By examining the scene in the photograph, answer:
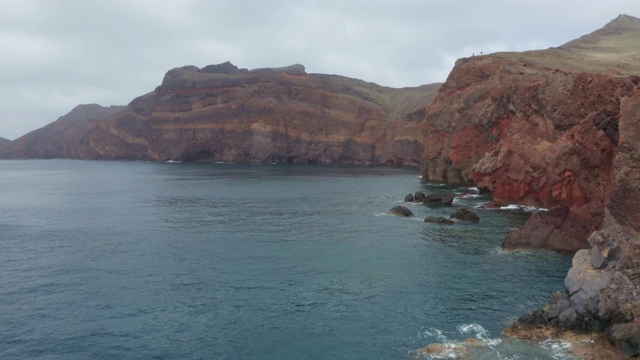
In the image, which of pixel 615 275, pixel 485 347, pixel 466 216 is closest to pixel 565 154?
pixel 466 216

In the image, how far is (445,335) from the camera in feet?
96.4

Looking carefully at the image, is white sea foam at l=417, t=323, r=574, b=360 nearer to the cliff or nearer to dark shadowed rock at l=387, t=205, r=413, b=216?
the cliff

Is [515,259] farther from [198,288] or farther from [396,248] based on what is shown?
[198,288]

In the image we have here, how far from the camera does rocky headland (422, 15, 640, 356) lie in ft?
102

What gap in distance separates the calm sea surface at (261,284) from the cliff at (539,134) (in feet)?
16.6

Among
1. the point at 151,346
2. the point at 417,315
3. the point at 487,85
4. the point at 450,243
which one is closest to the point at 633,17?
the point at 487,85

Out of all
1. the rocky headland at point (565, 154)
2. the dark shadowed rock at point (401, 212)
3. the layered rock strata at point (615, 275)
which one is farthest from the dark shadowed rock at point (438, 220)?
the layered rock strata at point (615, 275)

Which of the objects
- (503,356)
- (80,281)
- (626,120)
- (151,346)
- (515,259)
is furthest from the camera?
(515,259)

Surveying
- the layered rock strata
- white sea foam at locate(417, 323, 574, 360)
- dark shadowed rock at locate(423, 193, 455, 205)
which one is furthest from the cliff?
white sea foam at locate(417, 323, 574, 360)

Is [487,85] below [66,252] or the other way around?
the other way around

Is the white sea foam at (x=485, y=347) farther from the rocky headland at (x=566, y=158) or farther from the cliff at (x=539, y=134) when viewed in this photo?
the cliff at (x=539, y=134)

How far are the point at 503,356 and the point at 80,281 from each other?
32.0m

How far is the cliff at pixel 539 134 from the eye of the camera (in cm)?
4988

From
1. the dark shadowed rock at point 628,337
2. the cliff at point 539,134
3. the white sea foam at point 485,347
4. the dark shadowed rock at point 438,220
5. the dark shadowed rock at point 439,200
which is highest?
the cliff at point 539,134
